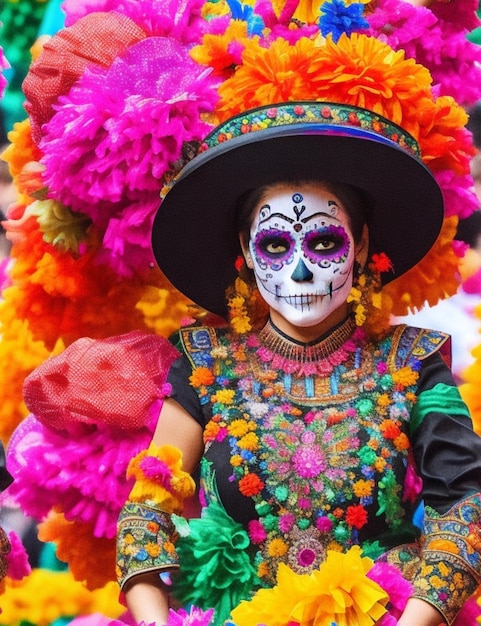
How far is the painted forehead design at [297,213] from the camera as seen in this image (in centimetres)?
244

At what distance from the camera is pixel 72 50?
2.67m

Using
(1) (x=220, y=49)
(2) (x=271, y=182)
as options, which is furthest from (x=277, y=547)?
(1) (x=220, y=49)

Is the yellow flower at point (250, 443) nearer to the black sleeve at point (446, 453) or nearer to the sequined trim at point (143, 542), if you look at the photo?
the sequined trim at point (143, 542)

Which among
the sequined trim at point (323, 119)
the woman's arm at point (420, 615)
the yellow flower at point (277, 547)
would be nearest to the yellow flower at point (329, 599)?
the woman's arm at point (420, 615)

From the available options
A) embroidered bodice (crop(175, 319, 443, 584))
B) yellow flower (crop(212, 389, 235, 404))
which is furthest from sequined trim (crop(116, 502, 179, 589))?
yellow flower (crop(212, 389, 235, 404))

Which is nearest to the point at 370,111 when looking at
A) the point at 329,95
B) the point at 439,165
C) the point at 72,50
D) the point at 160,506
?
the point at 329,95

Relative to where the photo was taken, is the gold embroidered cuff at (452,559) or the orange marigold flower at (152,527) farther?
the orange marigold flower at (152,527)

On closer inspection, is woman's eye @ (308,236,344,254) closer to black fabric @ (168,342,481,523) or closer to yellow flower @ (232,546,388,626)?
black fabric @ (168,342,481,523)

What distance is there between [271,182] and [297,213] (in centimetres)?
9

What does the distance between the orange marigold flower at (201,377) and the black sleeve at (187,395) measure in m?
0.01

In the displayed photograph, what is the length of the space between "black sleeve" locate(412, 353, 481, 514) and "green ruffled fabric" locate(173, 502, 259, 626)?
0.36 metres

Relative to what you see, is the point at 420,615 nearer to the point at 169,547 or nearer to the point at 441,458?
the point at 441,458

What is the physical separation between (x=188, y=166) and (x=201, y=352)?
1.22ft

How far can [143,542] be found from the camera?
2.33 m
